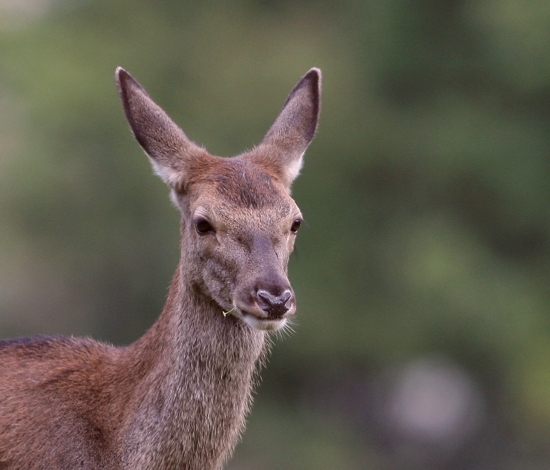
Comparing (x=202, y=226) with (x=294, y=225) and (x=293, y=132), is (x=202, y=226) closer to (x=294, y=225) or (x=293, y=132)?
(x=294, y=225)

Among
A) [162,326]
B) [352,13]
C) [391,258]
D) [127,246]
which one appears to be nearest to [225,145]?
[127,246]

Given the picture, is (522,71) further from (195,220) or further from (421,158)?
(195,220)

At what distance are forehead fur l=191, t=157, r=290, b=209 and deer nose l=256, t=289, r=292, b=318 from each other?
0.81m

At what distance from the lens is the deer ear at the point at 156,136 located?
29.9 feet

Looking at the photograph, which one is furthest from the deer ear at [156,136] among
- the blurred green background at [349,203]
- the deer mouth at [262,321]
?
the blurred green background at [349,203]

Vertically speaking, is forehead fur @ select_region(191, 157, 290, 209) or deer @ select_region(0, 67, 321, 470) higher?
forehead fur @ select_region(191, 157, 290, 209)

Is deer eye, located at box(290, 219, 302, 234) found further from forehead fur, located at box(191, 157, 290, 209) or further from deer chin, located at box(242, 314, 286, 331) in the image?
deer chin, located at box(242, 314, 286, 331)

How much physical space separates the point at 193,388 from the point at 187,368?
0.15m

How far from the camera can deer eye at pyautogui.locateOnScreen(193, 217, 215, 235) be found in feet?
28.0

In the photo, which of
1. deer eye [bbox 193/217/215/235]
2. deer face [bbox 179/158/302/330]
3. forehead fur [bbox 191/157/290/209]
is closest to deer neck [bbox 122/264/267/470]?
deer face [bbox 179/158/302/330]

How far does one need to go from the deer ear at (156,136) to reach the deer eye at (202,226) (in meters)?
0.62

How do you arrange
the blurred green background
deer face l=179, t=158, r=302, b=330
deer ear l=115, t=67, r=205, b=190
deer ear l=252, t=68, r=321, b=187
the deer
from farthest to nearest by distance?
the blurred green background
deer ear l=252, t=68, r=321, b=187
deer ear l=115, t=67, r=205, b=190
the deer
deer face l=179, t=158, r=302, b=330

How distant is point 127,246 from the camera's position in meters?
29.7

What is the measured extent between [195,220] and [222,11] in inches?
1024
